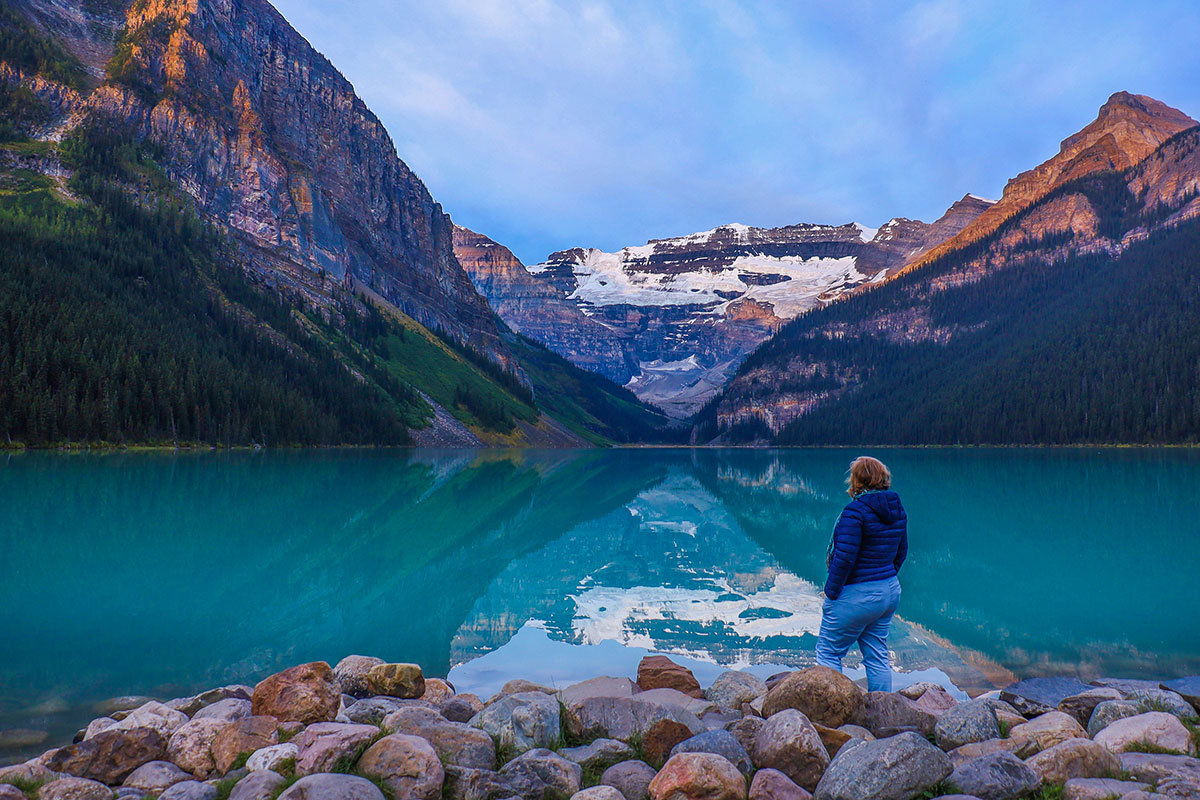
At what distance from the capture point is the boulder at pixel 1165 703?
763 centimetres

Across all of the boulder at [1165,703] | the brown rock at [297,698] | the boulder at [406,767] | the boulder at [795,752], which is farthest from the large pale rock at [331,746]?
the boulder at [1165,703]

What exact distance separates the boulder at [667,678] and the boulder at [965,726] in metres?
3.06

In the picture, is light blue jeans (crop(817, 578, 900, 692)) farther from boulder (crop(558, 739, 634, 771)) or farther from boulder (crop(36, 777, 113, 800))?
boulder (crop(36, 777, 113, 800))

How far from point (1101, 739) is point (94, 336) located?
94.2 meters

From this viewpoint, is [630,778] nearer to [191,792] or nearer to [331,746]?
[331,746]

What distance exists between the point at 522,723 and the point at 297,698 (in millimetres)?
2465

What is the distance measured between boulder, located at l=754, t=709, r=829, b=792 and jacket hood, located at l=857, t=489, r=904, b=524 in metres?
2.80

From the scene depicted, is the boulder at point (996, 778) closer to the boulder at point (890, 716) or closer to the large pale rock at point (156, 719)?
the boulder at point (890, 716)

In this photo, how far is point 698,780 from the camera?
566cm

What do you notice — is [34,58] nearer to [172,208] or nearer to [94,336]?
[172,208]

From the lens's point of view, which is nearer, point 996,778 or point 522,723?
point 996,778

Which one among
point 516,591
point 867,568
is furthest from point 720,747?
point 516,591

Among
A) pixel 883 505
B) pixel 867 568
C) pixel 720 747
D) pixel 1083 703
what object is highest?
pixel 883 505

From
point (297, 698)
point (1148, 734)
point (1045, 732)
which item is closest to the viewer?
point (1148, 734)
